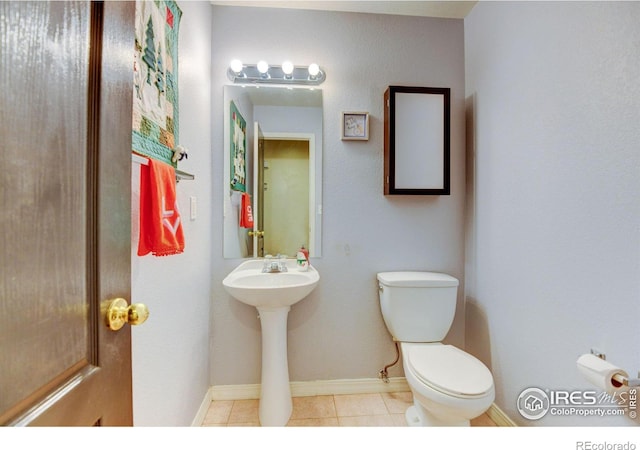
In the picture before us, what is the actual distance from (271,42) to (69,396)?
1.87 meters

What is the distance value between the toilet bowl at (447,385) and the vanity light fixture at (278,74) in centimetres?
168

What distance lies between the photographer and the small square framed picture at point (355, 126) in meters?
1.66

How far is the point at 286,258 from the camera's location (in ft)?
5.63

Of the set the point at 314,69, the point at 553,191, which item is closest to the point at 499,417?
the point at 553,191

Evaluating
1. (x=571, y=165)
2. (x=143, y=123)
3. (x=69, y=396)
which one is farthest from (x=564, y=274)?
(x=143, y=123)

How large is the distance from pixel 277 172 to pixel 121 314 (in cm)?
131

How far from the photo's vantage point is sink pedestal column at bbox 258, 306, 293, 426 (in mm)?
1443

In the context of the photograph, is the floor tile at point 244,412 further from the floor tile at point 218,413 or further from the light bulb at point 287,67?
the light bulb at point 287,67

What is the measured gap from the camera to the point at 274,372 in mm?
1477

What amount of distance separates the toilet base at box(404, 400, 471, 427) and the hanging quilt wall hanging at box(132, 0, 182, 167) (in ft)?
5.38

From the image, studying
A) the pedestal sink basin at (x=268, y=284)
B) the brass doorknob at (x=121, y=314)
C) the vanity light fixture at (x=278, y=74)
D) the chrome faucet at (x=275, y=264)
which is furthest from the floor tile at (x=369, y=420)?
the vanity light fixture at (x=278, y=74)

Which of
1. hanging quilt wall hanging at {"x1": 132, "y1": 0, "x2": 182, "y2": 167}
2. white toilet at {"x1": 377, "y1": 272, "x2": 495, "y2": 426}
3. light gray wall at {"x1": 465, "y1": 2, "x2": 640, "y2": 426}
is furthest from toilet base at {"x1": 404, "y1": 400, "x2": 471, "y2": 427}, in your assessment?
hanging quilt wall hanging at {"x1": 132, "y1": 0, "x2": 182, "y2": 167}

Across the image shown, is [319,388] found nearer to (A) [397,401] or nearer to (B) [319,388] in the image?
(B) [319,388]
